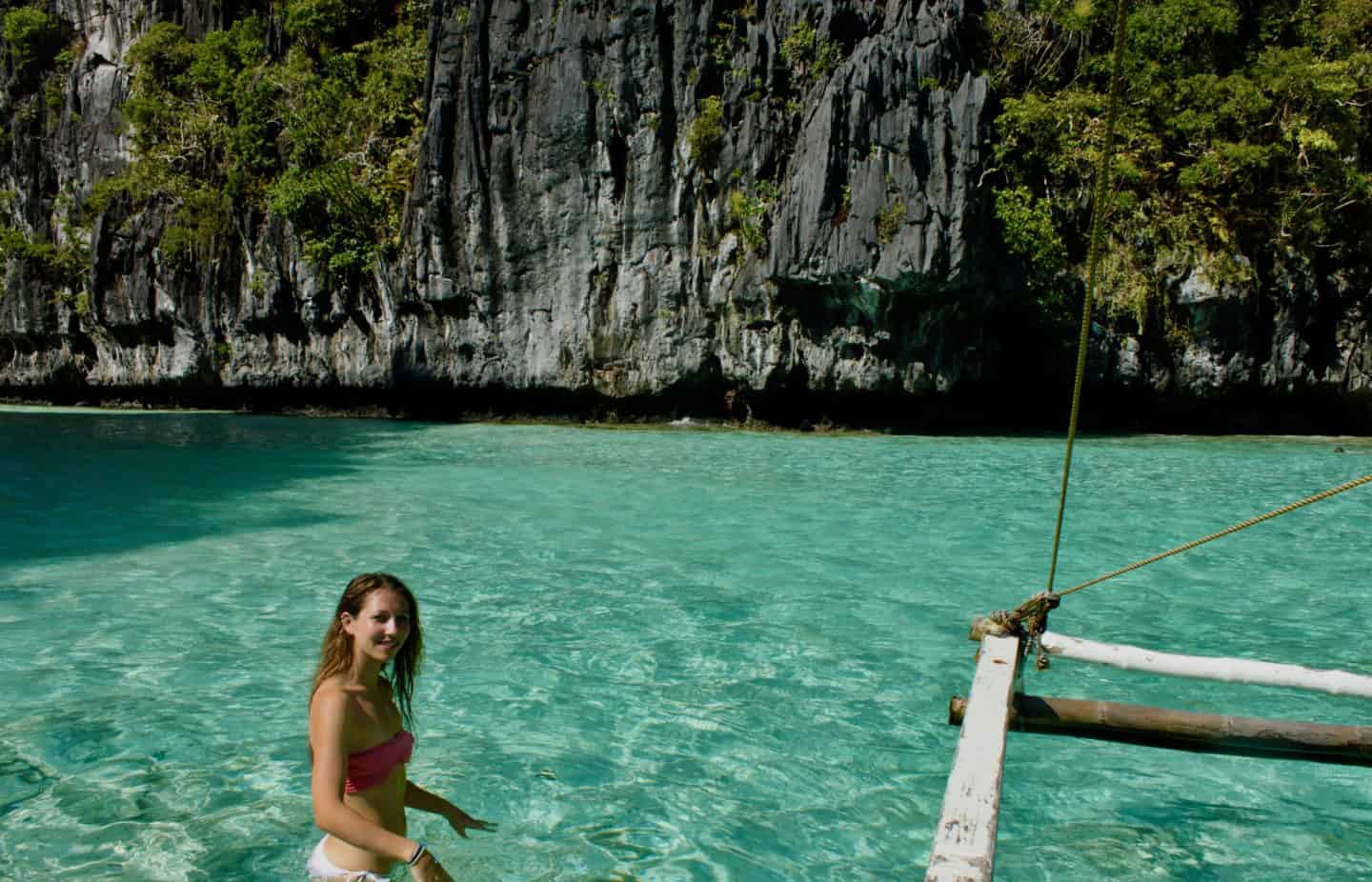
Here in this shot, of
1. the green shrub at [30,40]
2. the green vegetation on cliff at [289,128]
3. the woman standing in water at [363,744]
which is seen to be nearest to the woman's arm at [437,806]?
the woman standing in water at [363,744]

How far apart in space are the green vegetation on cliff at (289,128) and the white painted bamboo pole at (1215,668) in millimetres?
21063

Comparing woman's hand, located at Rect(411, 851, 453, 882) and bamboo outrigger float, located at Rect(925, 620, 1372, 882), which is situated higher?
bamboo outrigger float, located at Rect(925, 620, 1372, 882)

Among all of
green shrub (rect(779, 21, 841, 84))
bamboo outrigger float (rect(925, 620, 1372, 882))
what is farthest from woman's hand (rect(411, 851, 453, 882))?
green shrub (rect(779, 21, 841, 84))

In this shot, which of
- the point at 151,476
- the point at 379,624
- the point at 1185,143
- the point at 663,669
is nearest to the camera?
the point at 379,624

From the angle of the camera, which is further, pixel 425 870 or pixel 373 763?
pixel 373 763

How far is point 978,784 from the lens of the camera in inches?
91.0

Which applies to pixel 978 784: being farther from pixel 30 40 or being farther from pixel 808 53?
pixel 30 40

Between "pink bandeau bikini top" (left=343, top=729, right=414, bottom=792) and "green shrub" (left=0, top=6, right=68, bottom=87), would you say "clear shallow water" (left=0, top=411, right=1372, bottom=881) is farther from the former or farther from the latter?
"green shrub" (left=0, top=6, right=68, bottom=87)

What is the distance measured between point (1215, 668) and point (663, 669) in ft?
7.77

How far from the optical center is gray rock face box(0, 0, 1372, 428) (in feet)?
56.7

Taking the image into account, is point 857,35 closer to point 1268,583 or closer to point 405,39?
point 405,39

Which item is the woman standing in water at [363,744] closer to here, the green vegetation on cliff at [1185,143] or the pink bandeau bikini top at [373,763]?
the pink bandeau bikini top at [373,763]

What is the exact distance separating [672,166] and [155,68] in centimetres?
1672

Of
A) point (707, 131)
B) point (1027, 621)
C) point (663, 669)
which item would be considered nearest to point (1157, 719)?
point (1027, 621)
